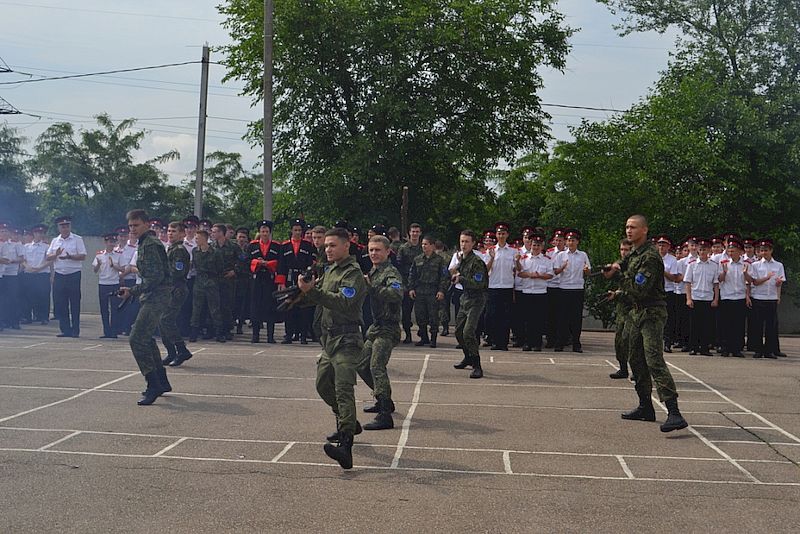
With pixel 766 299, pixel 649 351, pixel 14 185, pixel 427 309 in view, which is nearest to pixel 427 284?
pixel 427 309

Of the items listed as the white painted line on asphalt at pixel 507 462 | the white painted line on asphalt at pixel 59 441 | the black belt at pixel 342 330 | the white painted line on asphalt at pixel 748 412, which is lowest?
the white painted line on asphalt at pixel 59 441

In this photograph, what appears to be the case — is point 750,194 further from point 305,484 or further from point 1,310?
point 305,484

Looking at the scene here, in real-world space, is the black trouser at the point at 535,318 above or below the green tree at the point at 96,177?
below

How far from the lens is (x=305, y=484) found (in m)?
7.50

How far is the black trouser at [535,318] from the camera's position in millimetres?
17906

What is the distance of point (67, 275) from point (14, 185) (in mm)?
27878

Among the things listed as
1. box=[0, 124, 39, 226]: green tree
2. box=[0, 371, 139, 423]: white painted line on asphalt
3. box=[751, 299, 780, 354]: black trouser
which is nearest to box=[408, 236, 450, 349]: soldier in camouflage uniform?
box=[751, 299, 780, 354]: black trouser

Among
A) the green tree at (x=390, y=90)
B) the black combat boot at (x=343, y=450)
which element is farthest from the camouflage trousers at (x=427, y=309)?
the green tree at (x=390, y=90)

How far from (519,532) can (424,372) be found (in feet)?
25.9

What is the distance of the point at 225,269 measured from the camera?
18031 millimetres

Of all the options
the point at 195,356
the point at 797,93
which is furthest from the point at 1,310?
the point at 797,93

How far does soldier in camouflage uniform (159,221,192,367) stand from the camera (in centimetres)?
1349

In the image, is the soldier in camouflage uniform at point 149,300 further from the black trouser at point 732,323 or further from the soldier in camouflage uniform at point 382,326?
the black trouser at point 732,323

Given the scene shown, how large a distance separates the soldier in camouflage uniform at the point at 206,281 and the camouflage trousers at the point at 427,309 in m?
3.52
